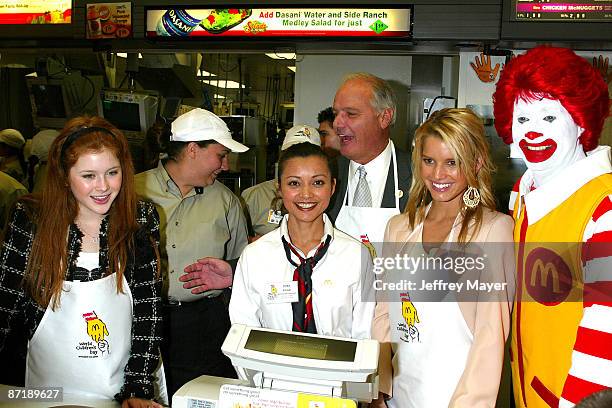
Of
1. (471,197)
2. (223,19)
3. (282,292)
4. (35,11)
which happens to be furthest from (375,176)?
(35,11)

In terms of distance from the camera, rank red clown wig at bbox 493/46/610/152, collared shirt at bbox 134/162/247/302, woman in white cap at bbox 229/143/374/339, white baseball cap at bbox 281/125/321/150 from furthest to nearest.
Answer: white baseball cap at bbox 281/125/321/150, collared shirt at bbox 134/162/247/302, woman in white cap at bbox 229/143/374/339, red clown wig at bbox 493/46/610/152

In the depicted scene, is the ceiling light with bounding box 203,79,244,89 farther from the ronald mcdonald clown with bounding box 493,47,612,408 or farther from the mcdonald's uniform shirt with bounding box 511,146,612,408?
the mcdonald's uniform shirt with bounding box 511,146,612,408

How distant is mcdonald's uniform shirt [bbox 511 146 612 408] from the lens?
1451 millimetres

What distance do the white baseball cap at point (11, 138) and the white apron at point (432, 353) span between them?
3.70 metres

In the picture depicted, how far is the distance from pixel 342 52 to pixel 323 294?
244 centimetres

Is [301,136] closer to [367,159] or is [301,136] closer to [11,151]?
[367,159]

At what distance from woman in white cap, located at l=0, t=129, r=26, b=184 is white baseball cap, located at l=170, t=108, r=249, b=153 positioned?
89.1 inches

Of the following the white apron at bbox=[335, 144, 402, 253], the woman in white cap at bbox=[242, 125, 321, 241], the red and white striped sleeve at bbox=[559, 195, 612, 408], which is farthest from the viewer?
the woman in white cap at bbox=[242, 125, 321, 241]

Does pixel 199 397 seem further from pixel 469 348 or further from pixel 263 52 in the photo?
pixel 263 52

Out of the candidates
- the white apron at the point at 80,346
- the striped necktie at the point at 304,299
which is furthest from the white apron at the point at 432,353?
the white apron at the point at 80,346

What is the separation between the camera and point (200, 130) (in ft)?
9.41

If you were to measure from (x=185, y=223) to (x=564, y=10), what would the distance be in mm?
2462

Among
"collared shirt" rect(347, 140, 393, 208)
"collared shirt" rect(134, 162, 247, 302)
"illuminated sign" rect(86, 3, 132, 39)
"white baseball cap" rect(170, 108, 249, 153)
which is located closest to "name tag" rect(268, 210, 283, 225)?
"collared shirt" rect(134, 162, 247, 302)
